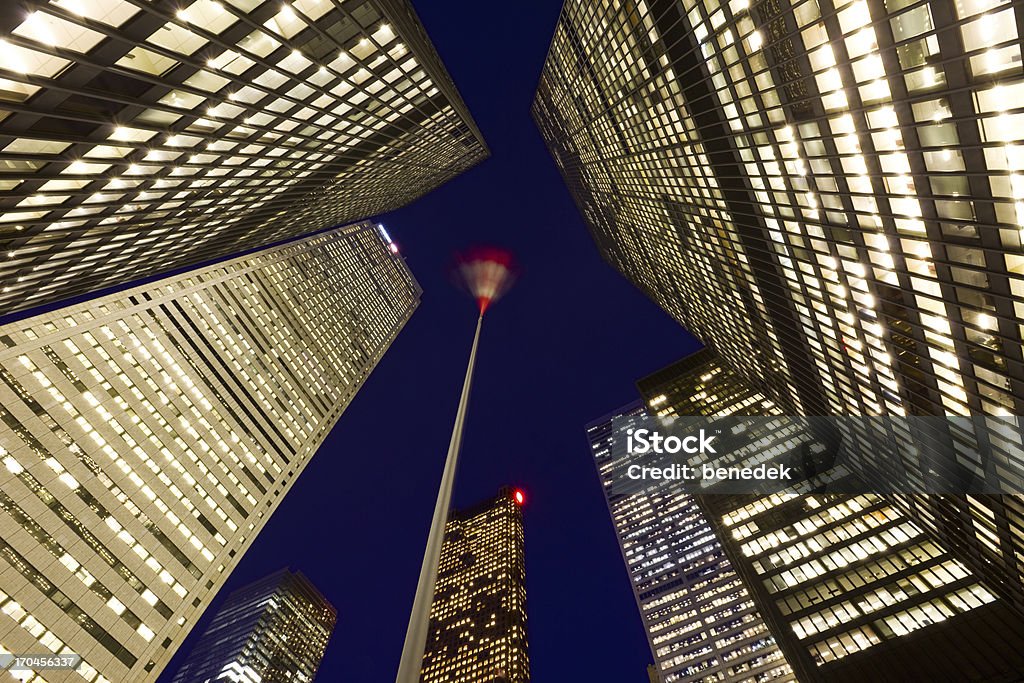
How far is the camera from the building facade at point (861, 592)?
48.8 m

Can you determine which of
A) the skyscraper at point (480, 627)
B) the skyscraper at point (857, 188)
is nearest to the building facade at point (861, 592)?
the skyscraper at point (857, 188)

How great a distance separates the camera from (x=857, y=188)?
91.7 feet

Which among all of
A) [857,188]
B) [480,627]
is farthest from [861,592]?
[480,627]

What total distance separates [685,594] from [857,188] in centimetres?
11394

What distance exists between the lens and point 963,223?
74.9ft

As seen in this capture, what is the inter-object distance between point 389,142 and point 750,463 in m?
86.9

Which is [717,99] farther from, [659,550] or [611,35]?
[659,550]

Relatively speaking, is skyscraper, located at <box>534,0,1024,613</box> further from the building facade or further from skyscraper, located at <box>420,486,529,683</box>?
skyscraper, located at <box>420,486,529,683</box>

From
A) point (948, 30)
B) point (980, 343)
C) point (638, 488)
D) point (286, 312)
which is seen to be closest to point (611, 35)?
point (948, 30)

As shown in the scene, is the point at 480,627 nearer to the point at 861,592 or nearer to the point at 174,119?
the point at 861,592

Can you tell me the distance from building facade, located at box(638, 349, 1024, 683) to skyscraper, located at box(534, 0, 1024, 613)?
10.8 metres

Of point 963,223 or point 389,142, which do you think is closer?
point 963,223

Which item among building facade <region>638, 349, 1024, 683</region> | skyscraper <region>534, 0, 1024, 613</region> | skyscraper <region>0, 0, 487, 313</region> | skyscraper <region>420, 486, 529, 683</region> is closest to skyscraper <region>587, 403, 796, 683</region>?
building facade <region>638, 349, 1024, 683</region>

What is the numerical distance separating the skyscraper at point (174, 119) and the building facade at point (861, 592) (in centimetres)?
7577
